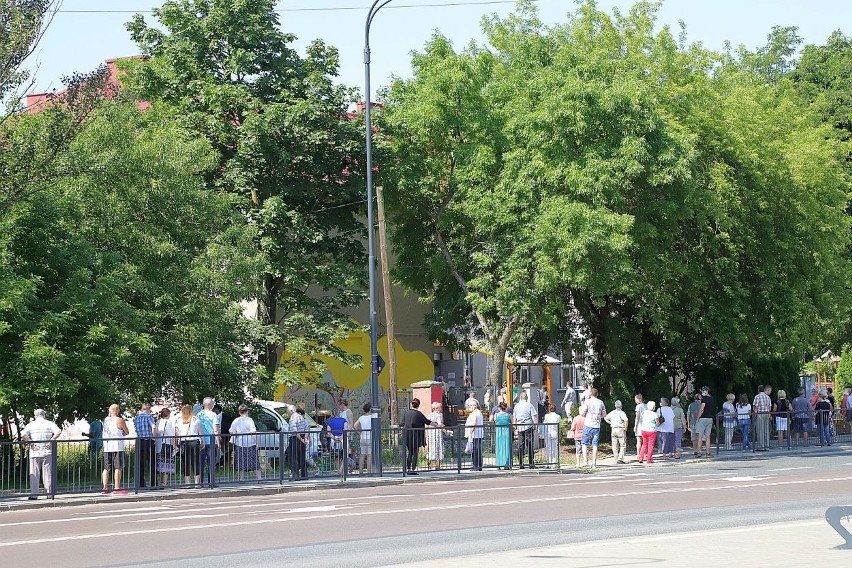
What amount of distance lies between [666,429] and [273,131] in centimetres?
1456

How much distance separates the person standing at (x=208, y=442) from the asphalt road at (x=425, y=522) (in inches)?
64.4

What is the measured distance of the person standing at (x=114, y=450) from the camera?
23688 millimetres

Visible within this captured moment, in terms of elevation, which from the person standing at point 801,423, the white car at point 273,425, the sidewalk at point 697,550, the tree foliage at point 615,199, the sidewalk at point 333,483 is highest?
the tree foliage at point 615,199

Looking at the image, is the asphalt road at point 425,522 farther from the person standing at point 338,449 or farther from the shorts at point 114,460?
the person standing at point 338,449

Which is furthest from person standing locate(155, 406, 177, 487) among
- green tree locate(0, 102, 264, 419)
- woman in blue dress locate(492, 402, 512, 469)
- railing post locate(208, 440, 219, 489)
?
woman in blue dress locate(492, 402, 512, 469)

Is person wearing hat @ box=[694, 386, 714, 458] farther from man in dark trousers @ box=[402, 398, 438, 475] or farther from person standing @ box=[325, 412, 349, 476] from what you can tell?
person standing @ box=[325, 412, 349, 476]

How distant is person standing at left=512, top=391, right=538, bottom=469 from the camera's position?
29.5 m

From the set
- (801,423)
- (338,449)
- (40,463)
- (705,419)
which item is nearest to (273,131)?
(338,449)

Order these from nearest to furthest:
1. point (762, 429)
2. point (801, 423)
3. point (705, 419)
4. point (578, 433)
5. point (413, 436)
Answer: point (413, 436) → point (578, 433) → point (705, 419) → point (762, 429) → point (801, 423)

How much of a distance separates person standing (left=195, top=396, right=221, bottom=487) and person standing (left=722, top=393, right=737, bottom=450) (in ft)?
52.9

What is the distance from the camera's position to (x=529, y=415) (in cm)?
2992

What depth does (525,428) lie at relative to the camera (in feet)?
96.9

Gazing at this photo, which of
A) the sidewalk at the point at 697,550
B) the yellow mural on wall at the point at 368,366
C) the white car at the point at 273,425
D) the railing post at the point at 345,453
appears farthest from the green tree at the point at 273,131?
the sidewalk at the point at 697,550

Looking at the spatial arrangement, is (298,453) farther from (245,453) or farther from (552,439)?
(552,439)
